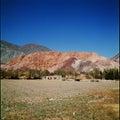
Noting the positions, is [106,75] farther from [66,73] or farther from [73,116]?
[73,116]

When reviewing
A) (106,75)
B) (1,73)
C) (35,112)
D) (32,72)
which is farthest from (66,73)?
(35,112)

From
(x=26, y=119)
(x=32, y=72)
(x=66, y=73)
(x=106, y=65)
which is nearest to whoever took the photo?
(x=26, y=119)

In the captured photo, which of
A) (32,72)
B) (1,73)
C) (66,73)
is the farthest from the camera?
(66,73)

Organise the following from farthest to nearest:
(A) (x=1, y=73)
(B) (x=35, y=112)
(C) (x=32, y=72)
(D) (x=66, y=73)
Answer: (D) (x=66, y=73)
(C) (x=32, y=72)
(A) (x=1, y=73)
(B) (x=35, y=112)

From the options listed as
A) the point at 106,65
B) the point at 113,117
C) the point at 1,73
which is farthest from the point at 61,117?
the point at 106,65

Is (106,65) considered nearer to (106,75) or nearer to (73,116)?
(106,75)

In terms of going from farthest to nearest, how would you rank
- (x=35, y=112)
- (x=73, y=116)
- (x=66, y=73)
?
1. (x=66, y=73)
2. (x=35, y=112)
3. (x=73, y=116)

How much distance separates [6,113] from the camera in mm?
16141

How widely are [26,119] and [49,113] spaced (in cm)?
224

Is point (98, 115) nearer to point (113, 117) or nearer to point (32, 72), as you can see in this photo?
point (113, 117)

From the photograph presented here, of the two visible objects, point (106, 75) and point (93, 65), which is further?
point (93, 65)

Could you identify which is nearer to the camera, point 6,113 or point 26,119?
point 26,119

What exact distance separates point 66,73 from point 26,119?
131 m

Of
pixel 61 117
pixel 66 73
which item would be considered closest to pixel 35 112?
pixel 61 117
